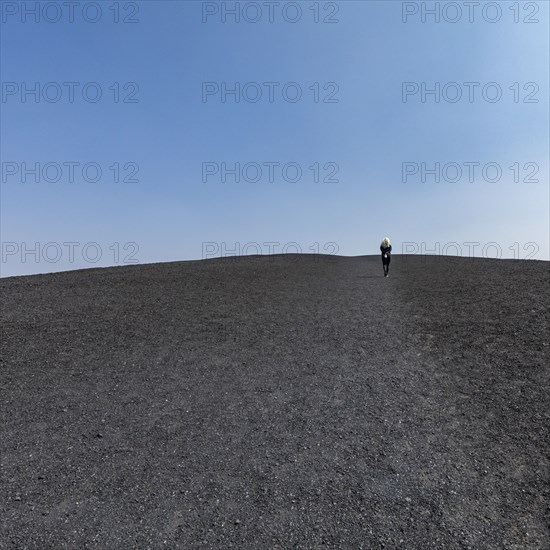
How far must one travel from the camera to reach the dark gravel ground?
4688 mm

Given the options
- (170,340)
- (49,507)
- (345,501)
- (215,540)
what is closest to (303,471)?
(345,501)

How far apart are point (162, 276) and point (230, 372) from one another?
44.7 ft

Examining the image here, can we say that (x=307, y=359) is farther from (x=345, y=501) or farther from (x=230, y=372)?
(x=345, y=501)

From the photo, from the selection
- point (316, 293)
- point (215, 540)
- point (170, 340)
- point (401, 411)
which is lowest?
point (215, 540)

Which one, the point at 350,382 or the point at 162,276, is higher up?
the point at 162,276

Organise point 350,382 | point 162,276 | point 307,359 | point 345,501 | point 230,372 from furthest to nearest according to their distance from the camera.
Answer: point 162,276 → point 307,359 → point 230,372 → point 350,382 → point 345,501

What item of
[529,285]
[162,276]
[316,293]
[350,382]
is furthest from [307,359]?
[162,276]

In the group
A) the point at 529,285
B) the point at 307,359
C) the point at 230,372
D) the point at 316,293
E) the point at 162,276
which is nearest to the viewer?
the point at 230,372

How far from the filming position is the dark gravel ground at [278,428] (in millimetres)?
4688

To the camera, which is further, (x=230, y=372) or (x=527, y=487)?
(x=230, y=372)

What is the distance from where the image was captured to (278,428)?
668 centimetres

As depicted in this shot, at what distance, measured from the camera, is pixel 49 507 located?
504 cm

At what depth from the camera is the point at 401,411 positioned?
714cm

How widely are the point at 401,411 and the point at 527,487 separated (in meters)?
2.22
